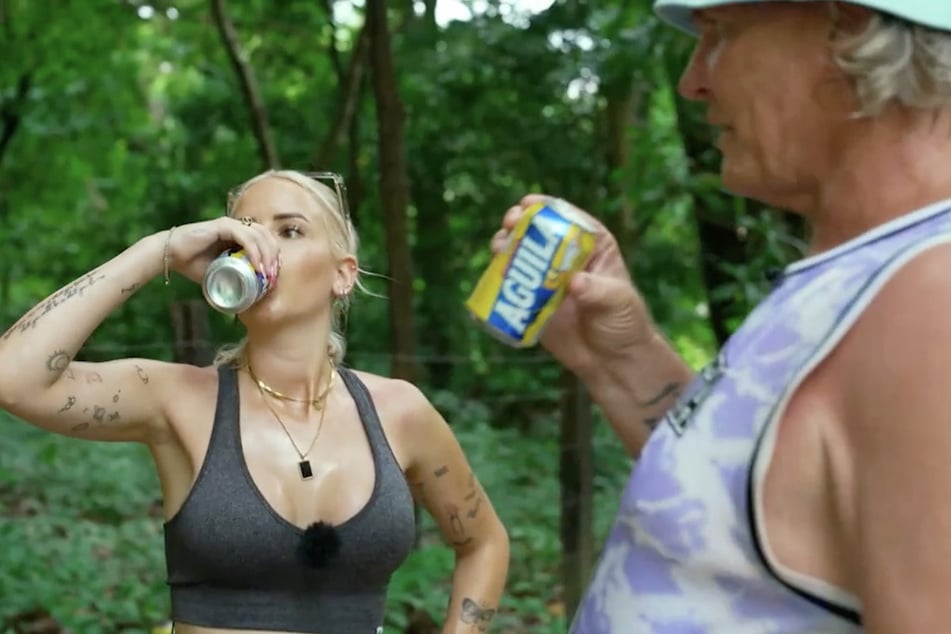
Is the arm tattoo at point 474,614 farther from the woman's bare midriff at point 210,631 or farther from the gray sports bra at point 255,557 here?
the woman's bare midriff at point 210,631

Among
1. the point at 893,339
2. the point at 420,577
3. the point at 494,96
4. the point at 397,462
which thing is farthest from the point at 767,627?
the point at 494,96

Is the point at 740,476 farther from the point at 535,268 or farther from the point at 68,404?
the point at 68,404

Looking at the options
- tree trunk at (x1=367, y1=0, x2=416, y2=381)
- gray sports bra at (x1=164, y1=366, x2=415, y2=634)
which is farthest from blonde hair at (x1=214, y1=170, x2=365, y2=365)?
tree trunk at (x1=367, y1=0, x2=416, y2=381)

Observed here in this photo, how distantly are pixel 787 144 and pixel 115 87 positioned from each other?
6.88 meters

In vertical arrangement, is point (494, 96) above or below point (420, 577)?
above

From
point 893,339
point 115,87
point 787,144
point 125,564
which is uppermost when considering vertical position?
point 787,144

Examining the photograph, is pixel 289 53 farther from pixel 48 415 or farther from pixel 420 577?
pixel 48 415

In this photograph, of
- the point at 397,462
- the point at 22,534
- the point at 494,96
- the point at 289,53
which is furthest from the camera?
the point at 289,53

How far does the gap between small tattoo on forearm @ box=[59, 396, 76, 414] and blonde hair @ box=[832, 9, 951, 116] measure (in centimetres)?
121

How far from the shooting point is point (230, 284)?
156 cm

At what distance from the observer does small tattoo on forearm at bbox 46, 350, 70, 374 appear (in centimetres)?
156

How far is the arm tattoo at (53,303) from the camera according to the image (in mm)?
1583

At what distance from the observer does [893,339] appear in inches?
33.5

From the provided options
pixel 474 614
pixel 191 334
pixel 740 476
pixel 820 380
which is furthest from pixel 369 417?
pixel 191 334
